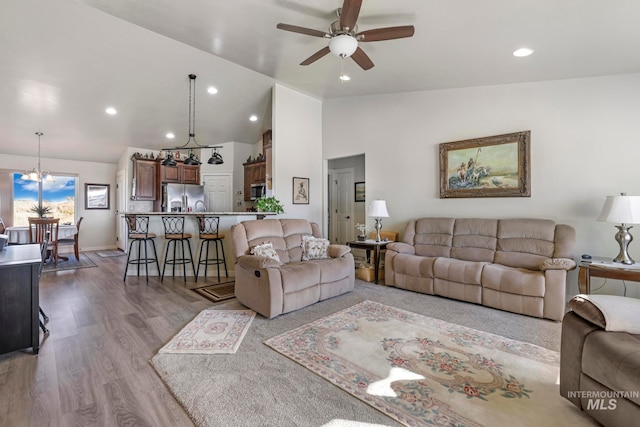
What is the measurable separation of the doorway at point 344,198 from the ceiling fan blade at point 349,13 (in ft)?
14.2

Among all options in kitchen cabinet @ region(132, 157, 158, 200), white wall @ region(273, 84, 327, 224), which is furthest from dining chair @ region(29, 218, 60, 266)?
white wall @ region(273, 84, 327, 224)

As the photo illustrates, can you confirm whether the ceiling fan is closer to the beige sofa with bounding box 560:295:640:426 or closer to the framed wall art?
the beige sofa with bounding box 560:295:640:426

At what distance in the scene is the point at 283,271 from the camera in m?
3.18

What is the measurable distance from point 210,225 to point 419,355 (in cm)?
399

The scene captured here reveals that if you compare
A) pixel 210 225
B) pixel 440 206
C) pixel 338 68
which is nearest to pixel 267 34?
pixel 338 68

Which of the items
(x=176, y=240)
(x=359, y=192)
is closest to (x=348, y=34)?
(x=176, y=240)

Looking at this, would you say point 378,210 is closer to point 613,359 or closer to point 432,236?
point 432,236

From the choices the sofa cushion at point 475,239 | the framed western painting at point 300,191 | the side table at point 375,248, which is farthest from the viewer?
the framed western painting at point 300,191

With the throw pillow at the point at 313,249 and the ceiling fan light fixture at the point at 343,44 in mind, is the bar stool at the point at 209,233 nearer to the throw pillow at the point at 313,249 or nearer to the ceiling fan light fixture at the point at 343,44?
the throw pillow at the point at 313,249

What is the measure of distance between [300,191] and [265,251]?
2390mm

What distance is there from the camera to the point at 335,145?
5.93 m

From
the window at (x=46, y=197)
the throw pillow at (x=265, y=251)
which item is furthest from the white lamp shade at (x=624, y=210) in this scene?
the window at (x=46, y=197)

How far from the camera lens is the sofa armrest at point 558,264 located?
302 centimetres

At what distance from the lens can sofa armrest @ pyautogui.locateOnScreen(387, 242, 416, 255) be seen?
→ 4.35m
